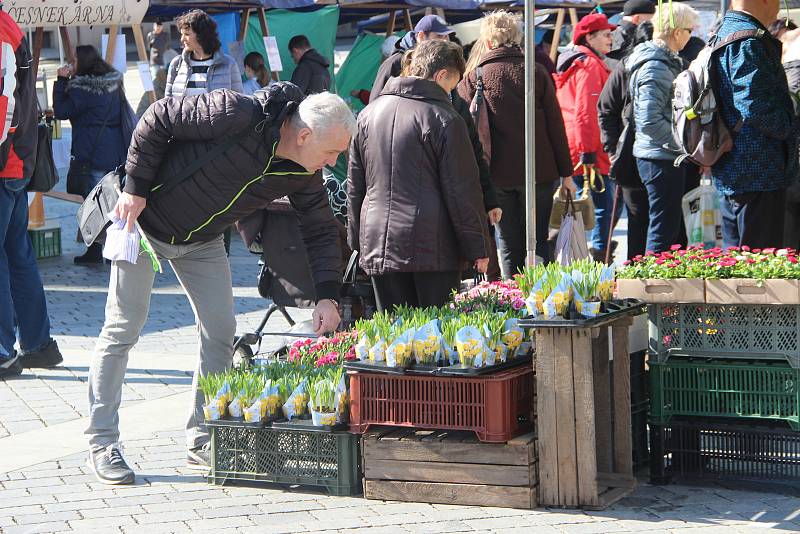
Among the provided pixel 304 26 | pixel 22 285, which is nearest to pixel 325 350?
pixel 22 285

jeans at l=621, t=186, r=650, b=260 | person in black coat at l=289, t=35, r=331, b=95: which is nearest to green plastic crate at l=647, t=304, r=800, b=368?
jeans at l=621, t=186, r=650, b=260

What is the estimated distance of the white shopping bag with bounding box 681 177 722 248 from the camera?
8148mm

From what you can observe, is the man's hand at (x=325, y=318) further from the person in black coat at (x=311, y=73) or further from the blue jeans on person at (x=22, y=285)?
the person in black coat at (x=311, y=73)

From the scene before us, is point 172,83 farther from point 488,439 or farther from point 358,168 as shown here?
point 488,439

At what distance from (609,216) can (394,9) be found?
763 centimetres

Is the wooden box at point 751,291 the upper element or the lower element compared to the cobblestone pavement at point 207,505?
upper

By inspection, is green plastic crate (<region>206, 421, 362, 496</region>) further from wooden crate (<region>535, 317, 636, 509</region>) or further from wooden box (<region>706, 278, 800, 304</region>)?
wooden box (<region>706, 278, 800, 304</region>)

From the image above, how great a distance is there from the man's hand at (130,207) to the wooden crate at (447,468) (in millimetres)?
1185

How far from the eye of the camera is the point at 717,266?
4805mm

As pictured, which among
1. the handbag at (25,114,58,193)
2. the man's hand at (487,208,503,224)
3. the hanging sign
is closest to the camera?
the man's hand at (487,208,503,224)

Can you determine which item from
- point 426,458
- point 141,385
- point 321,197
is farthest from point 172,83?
point 426,458

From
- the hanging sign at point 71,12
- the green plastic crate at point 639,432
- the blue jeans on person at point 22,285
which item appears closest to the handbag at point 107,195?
the green plastic crate at point 639,432

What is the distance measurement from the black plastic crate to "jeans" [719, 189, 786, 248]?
1357 millimetres

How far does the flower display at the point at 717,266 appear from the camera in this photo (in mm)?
4695
